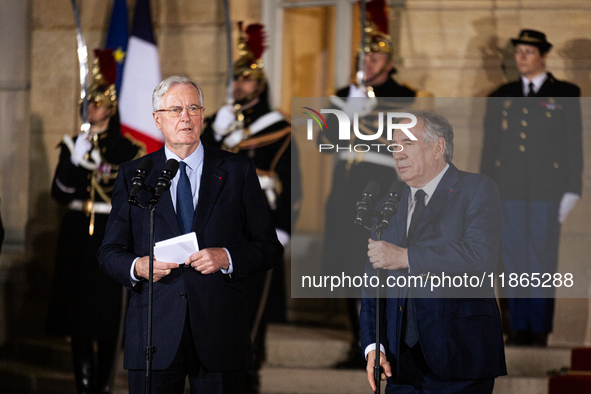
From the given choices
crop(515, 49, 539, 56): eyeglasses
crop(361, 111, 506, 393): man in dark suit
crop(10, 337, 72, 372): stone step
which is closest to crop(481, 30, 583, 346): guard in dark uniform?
crop(515, 49, 539, 56): eyeglasses

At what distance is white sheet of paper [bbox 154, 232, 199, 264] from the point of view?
229cm

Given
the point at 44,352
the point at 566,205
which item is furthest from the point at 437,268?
the point at 44,352

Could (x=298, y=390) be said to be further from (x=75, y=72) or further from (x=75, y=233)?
(x=75, y=72)

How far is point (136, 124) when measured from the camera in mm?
5277

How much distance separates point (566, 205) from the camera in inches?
152

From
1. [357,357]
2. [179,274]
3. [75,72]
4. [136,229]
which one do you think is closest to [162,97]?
[136,229]

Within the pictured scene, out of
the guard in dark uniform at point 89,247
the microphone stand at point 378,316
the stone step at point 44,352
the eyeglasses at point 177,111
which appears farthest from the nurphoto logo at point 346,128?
the stone step at point 44,352

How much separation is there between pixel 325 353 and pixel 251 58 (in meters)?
2.19

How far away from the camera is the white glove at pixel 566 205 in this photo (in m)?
3.83

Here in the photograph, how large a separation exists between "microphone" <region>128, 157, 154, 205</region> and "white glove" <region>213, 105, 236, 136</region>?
2.39 meters

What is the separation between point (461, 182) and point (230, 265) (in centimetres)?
95

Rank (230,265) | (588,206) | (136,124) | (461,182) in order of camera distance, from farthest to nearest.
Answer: (136,124) < (588,206) < (461,182) < (230,265)

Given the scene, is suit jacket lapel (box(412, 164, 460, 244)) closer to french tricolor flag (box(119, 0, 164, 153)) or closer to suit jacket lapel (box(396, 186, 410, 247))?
suit jacket lapel (box(396, 186, 410, 247))

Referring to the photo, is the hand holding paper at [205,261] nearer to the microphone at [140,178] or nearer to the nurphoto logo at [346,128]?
the microphone at [140,178]
